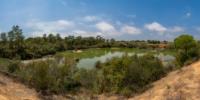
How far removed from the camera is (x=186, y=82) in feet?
69.6

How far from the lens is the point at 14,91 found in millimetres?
18531

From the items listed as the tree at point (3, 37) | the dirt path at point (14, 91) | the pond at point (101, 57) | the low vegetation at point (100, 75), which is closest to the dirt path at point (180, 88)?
the low vegetation at point (100, 75)

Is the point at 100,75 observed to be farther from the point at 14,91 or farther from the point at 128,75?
the point at 14,91

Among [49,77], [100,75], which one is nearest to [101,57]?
[100,75]

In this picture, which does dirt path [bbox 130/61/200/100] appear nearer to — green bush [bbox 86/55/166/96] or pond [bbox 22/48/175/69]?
green bush [bbox 86/55/166/96]

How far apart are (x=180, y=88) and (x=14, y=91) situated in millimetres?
10068

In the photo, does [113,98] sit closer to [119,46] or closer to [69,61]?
[69,61]

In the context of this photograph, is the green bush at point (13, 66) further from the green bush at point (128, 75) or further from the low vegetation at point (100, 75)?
the green bush at point (128, 75)

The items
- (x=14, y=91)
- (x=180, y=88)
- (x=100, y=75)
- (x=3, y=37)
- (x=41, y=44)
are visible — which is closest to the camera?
(x=14, y=91)

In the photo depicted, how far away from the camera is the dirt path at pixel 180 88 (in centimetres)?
1955

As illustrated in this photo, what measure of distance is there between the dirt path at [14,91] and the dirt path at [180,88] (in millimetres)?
7164

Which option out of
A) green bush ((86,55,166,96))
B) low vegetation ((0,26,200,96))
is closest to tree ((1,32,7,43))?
low vegetation ((0,26,200,96))

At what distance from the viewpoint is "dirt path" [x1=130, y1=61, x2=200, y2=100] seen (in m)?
19.6

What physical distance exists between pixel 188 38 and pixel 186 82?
2198cm
